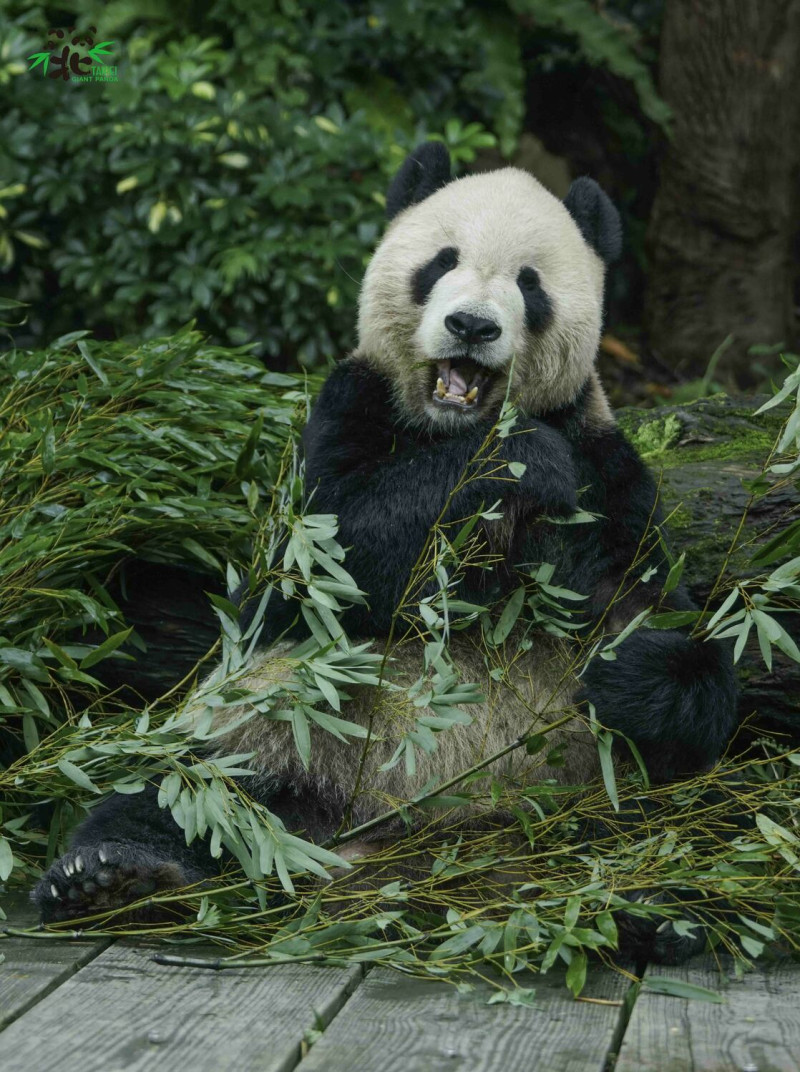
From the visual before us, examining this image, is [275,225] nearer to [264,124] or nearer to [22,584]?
[264,124]

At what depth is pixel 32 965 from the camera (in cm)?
278

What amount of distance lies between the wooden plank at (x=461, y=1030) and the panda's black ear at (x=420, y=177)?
2.22m

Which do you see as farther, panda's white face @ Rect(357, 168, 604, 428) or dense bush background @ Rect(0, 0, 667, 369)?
dense bush background @ Rect(0, 0, 667, 369)

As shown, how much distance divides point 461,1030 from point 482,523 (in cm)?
128

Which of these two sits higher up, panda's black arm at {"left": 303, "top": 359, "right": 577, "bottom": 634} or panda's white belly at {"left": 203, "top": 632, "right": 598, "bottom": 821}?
panda's black arm at {"left": 303, "top": 359, "right": 577, "bottom": 634}

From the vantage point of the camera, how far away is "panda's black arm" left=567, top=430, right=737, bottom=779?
10.3 ft

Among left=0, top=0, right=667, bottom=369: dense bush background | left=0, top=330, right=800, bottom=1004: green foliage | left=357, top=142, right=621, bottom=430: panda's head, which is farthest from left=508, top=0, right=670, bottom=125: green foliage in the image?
left=0, top=330, right=800, bottom=1004: green foliage

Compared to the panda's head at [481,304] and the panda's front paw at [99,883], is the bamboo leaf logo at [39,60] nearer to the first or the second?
the panda's head at [481,304]

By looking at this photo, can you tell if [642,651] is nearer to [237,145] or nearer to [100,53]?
[237,145]

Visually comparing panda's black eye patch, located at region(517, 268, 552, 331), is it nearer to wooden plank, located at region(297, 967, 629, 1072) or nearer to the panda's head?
the panda's head

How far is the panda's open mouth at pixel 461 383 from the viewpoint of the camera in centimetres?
337

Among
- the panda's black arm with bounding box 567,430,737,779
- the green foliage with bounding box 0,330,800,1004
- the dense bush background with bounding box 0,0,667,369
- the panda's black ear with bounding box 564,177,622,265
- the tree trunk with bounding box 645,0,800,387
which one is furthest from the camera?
the tree trunk with bounding box 645,0,800,387

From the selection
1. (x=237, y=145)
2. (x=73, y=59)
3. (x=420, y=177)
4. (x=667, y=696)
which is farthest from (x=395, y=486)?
(x=73, y=59)

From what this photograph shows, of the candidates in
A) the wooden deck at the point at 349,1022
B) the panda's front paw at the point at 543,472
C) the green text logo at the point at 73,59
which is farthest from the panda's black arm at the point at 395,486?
the green text logo at the point at 73,59
